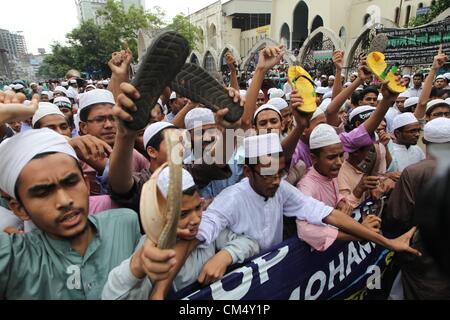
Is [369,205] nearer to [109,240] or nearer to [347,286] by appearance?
[347,286]

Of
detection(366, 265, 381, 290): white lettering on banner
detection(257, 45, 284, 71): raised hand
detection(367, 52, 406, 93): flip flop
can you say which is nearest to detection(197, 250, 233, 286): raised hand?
detection(366, 265, 381, 290): white lettering on banner

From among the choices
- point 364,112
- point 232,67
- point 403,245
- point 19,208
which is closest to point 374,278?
point 403,245

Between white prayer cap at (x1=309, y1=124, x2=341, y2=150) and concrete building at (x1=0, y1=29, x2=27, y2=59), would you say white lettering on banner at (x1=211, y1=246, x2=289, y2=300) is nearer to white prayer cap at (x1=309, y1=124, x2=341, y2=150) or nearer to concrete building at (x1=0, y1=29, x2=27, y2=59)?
white prayer cap at (x1=309, y1=124, x2=341, y2=150)

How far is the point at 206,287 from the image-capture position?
175 cm

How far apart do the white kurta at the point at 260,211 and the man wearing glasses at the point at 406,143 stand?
191cm

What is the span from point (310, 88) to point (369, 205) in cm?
122

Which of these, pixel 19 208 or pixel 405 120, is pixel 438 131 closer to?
pixel 405 120

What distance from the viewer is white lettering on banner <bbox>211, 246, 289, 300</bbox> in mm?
1784

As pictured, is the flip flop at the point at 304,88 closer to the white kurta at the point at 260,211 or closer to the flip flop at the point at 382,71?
the flip flop at the point at 382,71

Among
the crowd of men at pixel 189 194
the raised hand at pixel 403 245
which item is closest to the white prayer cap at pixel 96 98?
the crowd of men at pixel 189 194

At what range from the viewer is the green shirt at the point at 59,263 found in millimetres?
1314

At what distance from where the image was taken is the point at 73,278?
1419 millimetres

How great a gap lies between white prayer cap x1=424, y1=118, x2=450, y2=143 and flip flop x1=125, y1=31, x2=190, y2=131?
2428 millimetres
